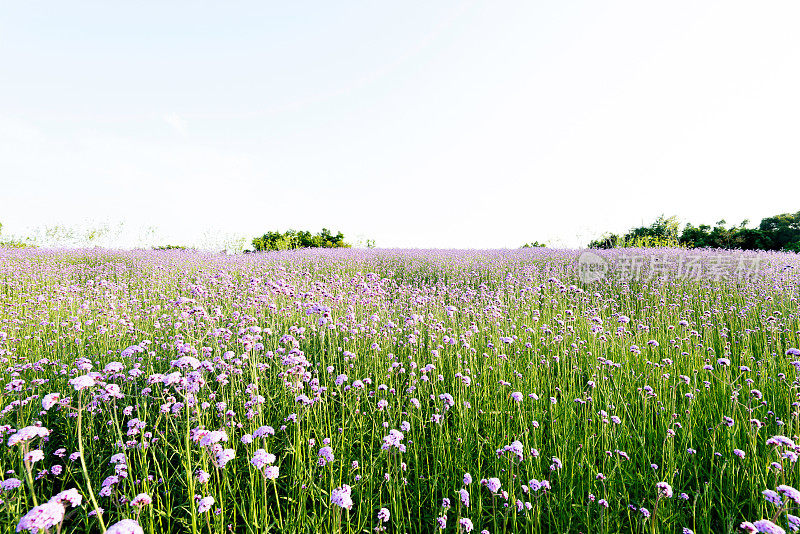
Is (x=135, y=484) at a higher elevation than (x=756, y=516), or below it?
higher

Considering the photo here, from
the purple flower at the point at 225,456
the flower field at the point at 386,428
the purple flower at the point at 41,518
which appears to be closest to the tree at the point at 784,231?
the flower field at the point at 386,428

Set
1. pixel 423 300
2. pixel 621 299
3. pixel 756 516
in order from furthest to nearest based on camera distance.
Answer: pixel 621 299, pixel 423 300, pixel 756 516

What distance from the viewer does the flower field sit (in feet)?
6.31

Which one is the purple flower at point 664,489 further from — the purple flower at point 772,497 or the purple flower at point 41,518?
the purple flower at point 41,518

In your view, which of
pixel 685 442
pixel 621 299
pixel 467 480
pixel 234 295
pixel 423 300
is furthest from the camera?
pixel 621 299

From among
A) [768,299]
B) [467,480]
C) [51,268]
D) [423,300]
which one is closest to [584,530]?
[467,480]

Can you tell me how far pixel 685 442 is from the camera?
2650 mm

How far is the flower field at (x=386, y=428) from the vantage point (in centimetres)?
192

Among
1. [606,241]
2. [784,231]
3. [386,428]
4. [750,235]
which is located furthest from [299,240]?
[784,231]

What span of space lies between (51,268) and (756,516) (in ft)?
50.4

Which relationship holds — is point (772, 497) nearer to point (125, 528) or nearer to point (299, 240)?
point (125, 528)

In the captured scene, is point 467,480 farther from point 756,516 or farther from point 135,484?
point 135,484

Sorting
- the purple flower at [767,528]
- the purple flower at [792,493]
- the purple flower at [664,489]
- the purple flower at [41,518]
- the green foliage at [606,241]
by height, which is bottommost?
the purple flower at [664,489]

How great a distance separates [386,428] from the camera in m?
2.62
